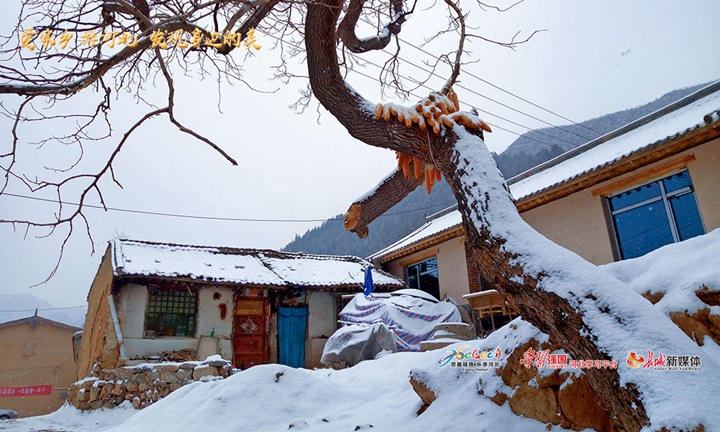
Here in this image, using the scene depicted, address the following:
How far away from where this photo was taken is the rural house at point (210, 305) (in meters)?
11.0

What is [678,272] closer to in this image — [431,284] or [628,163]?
[628,163]

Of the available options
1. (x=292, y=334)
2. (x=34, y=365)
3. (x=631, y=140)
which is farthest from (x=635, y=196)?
(x=34, y=365)

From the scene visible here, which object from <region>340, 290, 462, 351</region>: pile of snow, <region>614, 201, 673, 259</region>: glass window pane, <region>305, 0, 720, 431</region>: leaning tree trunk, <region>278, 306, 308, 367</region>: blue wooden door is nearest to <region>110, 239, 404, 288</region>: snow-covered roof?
<region>278, 306, 308, 367</region>: blue wooden door

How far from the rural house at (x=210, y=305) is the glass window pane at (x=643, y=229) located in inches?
287

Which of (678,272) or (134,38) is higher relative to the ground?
(134,38)

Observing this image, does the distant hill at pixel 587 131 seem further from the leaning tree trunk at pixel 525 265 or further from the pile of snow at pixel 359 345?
the leaning tree trunk at pixel 525 265

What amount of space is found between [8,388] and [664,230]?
81.3 ft

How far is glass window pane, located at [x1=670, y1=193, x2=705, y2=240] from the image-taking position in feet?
22.9

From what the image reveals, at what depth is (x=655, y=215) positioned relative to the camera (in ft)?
24.8

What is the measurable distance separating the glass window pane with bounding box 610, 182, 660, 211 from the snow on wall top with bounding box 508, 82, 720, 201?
2.56ft

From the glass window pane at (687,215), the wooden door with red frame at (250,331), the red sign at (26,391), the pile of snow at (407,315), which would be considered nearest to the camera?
the glass window pane at (687,215)

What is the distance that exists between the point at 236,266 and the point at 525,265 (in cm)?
1251

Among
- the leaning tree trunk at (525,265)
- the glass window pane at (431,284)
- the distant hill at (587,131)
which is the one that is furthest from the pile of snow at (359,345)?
the distant hill at (587,131)

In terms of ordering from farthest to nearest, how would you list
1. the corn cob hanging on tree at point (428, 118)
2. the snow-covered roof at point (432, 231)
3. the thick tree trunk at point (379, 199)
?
the snow-covered roof at point (432, 231), the thick tree trunk at point (379, 199), the corn cob hanging on tree at point (428, 118)
